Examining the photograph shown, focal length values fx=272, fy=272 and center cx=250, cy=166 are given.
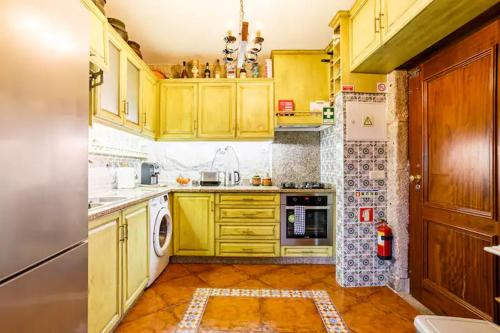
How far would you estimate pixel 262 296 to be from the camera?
234 centimetres

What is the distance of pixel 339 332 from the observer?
1.83 m

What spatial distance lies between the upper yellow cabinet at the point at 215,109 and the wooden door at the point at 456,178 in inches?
65.3

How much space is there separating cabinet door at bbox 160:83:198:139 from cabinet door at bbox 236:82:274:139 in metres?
0.58

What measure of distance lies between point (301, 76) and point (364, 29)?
46.4 inches

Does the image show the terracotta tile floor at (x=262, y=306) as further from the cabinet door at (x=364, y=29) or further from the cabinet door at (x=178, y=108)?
the cabinet door at (x=364, y=29)

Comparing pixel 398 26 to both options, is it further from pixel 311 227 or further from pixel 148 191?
pixel 148 191

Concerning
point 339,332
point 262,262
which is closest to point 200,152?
point 262,262

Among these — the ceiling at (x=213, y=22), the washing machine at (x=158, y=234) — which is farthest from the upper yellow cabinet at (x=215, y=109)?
the washing machine at (x=158, y=234)

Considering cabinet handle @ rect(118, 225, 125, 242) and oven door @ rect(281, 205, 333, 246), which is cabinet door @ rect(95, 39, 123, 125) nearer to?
cabinet handle @ rect(118, 225, 125, 242)

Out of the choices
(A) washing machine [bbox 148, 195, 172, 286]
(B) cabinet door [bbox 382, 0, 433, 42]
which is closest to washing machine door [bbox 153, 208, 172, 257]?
(A) washing machine [bbox 148, 195, 172, 286]

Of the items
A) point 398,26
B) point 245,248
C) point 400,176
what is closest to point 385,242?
point 400,176

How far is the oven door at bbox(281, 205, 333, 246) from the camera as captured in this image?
3105 mm

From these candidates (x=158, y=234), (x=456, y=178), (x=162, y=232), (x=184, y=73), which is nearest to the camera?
(x=456, y=178)

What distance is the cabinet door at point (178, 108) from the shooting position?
3.43 metres
